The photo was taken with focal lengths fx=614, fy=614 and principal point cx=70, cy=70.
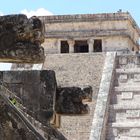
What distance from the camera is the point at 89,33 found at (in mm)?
31219

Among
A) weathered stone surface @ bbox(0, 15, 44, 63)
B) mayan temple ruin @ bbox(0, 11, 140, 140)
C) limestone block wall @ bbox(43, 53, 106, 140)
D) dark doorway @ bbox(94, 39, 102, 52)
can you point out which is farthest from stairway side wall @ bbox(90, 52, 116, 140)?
weathered stone surface @ bbox(0, 15, 44, 63)

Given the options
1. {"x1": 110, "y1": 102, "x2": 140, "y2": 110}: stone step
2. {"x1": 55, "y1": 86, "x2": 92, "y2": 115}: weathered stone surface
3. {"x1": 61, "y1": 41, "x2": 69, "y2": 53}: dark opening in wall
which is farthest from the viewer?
{"x1": 61, "y1": 41, "x2": 69, "y2": 53}: dark opening in wall

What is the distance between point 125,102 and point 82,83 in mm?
2443

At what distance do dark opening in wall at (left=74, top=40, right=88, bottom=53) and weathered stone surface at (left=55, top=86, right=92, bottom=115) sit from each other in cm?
Answer: 2771

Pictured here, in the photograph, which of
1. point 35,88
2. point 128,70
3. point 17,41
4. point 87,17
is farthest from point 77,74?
point 17,41

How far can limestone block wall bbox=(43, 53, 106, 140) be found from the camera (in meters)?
18.9

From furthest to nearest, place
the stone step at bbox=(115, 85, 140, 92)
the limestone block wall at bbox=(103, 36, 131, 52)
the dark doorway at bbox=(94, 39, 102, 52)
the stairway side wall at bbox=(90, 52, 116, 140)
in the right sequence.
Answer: the dark doorway at bbox=(94, 39, 102, 52) < the limestone block wall at bbox=(103, 36, 131, 52) < the stone step at bbox=(115, 85, 140, 92) < the stairway side wall at bbox=(90, 52, 116, 140)

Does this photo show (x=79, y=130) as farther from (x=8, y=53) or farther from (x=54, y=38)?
(x=8, y=53)

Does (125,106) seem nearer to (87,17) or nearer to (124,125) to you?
(124,125)

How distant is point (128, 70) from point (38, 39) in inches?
780

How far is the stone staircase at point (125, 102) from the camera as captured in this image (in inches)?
734

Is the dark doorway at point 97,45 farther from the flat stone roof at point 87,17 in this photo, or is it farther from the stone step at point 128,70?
the stone step at point 128,70

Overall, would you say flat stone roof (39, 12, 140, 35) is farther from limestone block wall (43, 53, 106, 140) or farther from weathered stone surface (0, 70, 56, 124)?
weathered stone surface (0, 70, 56, 124)

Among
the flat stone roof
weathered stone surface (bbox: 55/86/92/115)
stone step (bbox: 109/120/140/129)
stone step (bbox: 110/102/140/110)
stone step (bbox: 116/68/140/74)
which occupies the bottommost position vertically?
stone step (bbox: 109/120/140/129)
